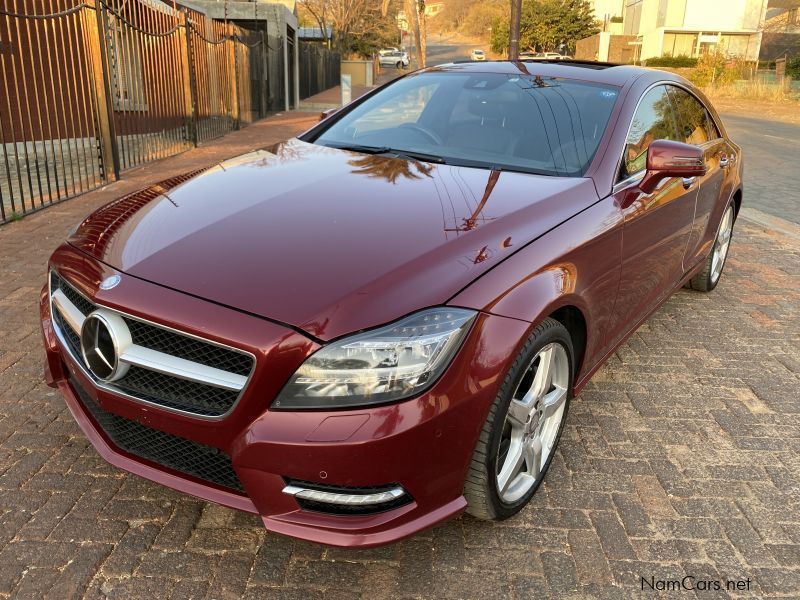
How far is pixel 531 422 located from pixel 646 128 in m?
1.92

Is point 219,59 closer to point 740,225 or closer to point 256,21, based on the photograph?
point 256,21

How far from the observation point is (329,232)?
247cm

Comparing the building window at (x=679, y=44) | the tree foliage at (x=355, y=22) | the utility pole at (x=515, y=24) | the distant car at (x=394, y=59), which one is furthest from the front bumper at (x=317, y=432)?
the distant car at (x=394, y=59)

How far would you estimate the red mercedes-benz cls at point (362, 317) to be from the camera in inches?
78.5

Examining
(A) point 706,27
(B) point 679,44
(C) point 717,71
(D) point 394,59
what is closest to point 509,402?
(C) point 717,71

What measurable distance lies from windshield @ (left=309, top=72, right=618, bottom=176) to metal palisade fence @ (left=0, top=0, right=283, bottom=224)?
4086mm

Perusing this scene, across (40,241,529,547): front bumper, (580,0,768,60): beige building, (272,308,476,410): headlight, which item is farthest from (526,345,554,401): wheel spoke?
(580,0,768,60): beige building

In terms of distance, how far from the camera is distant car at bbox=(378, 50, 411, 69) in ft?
215

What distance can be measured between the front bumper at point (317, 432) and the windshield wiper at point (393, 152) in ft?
4.54

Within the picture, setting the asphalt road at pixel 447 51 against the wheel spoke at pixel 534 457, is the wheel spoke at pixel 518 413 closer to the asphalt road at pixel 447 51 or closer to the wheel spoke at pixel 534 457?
the wheel spoke at pixel 534 457

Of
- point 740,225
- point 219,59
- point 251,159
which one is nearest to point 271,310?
point 251,159

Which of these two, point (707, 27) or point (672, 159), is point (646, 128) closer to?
point (672, 159)

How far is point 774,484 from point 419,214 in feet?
6.48

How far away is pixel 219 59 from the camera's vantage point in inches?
544
